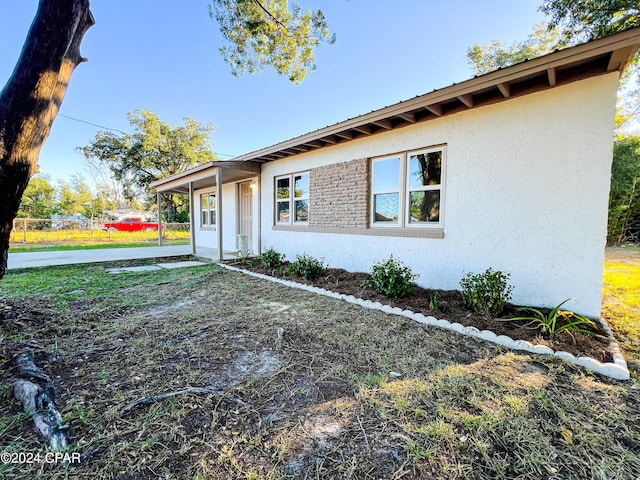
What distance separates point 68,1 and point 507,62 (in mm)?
18589

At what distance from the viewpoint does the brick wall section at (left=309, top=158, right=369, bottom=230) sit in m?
5.87

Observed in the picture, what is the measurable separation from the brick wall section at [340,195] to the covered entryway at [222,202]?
103 inches

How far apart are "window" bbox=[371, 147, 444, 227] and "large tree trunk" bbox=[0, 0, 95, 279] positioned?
4.77 metres

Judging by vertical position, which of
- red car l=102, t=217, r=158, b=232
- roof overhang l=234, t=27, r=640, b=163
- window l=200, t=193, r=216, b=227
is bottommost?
red car l=102, t=217, r=158, b=232

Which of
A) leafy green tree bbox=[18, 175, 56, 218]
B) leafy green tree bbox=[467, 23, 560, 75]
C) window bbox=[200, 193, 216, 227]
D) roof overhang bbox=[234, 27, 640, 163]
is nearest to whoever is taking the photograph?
roof overhang bbox=[234, 27, 640, 163]

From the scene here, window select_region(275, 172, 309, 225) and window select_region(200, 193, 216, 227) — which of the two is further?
window select_region(200, 193, 216, 227)

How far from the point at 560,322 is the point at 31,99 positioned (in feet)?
19.9

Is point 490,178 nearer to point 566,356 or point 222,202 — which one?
point 566,356

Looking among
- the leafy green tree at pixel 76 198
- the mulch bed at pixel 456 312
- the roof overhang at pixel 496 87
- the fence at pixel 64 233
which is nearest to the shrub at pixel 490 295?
the mulch bed at pixel 456 312

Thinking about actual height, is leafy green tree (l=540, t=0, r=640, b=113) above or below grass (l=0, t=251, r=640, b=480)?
above

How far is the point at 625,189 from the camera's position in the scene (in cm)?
1125

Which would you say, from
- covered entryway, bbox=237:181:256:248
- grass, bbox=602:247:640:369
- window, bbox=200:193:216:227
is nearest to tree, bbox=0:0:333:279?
grass, bbox=602:247:640:369

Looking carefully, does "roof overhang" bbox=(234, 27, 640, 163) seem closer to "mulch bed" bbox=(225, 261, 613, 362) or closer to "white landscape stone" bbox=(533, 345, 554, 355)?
"mulch bed" bbox=(225, 261, 613, 362)

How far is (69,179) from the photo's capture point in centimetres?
3875
